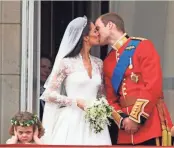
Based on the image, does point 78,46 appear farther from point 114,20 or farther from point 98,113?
point 98,113

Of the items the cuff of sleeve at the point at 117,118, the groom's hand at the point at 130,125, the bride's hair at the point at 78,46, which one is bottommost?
the groom's hand at the point at 130,125

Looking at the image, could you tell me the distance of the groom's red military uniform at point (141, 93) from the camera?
7.33 metres

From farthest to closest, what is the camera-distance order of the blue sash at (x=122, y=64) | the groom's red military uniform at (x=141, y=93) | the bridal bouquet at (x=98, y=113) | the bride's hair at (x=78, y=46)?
the bride's hair at (x=78, y=46) → the blue sash at (x=122, y=64) → the groom's red military uniform at (x=141, y=93) → the bridal bouquet at (x=98, y=113)

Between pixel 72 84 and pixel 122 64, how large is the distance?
0.42 meters

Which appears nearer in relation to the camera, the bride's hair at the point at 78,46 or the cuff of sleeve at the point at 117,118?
the cuff of sleeve at the point at 117,118

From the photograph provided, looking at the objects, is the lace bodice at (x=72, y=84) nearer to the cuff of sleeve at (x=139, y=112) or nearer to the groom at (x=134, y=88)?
the groom at (x=134, y=88)

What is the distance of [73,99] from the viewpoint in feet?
24.6

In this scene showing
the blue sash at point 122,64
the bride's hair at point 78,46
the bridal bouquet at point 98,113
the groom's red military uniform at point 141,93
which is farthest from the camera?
the bride's hair at point 78,46

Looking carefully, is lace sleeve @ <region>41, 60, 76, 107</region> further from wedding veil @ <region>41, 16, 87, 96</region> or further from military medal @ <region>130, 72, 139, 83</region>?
military medal @ <region>130, 72, 139, 83</region>

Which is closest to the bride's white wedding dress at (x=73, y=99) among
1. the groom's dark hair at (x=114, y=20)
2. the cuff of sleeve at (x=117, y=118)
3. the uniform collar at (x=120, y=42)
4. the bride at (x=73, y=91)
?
the bride at (x=73, y=91)

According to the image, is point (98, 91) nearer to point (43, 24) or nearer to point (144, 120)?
point (144, 120)

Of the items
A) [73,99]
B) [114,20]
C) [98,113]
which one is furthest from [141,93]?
[114,20]

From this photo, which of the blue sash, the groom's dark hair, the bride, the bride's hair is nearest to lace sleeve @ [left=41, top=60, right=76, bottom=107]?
the bride

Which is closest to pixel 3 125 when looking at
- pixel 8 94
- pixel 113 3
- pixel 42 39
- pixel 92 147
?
pixel 8 94
